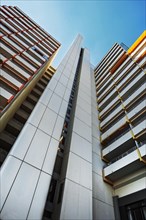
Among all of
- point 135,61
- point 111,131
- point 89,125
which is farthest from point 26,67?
point 135,61

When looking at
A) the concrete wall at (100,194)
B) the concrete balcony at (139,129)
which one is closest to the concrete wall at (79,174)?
the concrete wall at (100,194)

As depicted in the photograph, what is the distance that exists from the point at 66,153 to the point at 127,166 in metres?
4.45

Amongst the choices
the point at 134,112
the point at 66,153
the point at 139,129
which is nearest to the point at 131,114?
the point at 134,112

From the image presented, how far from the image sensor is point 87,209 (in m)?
7.36

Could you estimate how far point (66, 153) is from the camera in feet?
32.5

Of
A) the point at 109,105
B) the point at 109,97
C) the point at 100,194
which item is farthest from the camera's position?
the point at 109,97

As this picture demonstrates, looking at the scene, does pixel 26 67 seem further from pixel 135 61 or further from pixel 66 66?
pixel 135 61

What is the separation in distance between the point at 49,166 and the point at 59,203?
5.99ft

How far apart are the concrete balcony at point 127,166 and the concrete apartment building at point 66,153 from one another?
7cm

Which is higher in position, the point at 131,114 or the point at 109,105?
the point at 109,105

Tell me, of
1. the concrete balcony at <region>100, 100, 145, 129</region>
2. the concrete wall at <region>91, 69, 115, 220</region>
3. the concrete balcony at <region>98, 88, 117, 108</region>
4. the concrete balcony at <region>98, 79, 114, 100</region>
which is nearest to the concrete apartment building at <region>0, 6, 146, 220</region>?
the concrete wall at <region>91, 69, 115, 220</region>

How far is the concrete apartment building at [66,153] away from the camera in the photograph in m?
6.63

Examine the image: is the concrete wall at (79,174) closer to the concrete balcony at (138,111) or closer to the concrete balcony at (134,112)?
the concrete balcony at (134,112)

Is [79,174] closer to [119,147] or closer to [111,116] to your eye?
[119,147]
